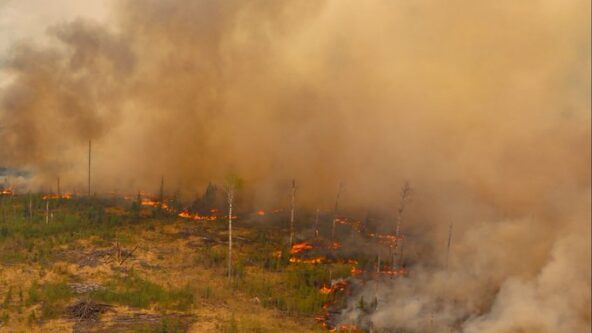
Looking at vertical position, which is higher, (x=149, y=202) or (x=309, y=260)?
(x=149, y=202)

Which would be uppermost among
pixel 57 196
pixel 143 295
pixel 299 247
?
pixel 57 196

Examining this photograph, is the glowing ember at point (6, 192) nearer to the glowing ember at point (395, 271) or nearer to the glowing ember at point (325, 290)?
the glowing ember at point (325, 290)

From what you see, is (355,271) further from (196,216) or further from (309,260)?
(196,216)

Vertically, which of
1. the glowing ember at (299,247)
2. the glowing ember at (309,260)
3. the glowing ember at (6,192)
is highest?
the glowing ember at (6,192)

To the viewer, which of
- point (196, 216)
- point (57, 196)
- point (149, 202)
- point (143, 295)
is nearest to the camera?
point (143, 295)

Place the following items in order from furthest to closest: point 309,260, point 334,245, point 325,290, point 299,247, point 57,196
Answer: point 57,196, point 334,245, point 299,247, point 309,260, point 325,290

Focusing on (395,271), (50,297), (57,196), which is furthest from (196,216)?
(395,271)

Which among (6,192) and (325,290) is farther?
(6,192)

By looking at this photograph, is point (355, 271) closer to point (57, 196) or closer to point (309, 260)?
point (309, 260)

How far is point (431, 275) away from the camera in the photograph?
41.3m

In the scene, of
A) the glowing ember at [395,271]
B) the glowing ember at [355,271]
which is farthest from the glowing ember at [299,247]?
the glowing ember at [395,271]

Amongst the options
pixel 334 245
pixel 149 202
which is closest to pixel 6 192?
pixel 149 202

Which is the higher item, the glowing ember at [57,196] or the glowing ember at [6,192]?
the glowing ember at [6,192]

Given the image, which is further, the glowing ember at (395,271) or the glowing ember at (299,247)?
the glowing ember at (299,247)
